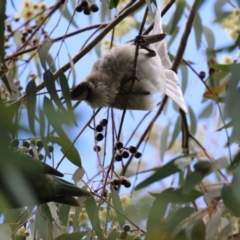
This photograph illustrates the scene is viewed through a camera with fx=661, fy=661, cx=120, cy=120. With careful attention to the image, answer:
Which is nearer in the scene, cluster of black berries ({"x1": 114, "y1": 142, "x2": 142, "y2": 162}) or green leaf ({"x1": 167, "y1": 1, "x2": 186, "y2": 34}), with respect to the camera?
cluster of black berries ({"x1": 114, "y1": 142, "x2": 142, "y2": 162})

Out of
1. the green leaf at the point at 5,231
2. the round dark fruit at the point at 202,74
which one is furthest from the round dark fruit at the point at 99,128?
the round dark fruit at the point at 202,74

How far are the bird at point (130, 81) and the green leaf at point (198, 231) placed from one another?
18.6 inches

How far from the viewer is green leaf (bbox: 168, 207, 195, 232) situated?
1.69 metres

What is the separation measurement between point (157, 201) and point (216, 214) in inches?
7.1

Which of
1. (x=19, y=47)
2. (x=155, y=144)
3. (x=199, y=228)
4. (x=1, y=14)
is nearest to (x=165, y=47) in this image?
(x=19, y=47)

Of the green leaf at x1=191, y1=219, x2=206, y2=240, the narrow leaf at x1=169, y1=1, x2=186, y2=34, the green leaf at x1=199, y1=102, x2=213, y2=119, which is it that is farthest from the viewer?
the green leaf at x1=199, y1=102, x2=213, y2=119

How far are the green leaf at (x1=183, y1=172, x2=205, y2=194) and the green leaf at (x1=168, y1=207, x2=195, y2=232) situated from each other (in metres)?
0.05

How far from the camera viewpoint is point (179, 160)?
1.89 meters

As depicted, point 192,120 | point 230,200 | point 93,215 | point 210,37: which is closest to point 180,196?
point 230,200

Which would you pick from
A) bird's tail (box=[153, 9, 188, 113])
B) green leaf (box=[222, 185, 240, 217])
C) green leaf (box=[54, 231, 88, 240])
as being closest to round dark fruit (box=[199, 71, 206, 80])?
bird's tail (box=[153, 9, 188, 113])

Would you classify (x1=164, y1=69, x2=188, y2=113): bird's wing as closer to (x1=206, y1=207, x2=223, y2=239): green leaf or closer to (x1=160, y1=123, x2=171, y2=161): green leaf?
(x1=160, y1=123, x2=171, y2=161): green leaf

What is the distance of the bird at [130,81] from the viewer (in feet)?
6.73

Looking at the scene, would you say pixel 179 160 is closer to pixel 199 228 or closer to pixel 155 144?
pixel 199 228

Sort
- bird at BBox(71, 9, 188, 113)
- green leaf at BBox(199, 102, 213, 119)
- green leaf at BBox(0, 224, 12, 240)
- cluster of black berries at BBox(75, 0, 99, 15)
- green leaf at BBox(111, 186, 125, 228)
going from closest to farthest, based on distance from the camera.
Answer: green leaf at BBox(0, 224, 12, 240) < green leaf at BBox(111, 186, 125, 228) < cluster of black berries at BBox(75, 0, 99, 15) < bird at BBox(71, 9, 188, 113) < green leaf at BBox(199, 102, 213, 119)
